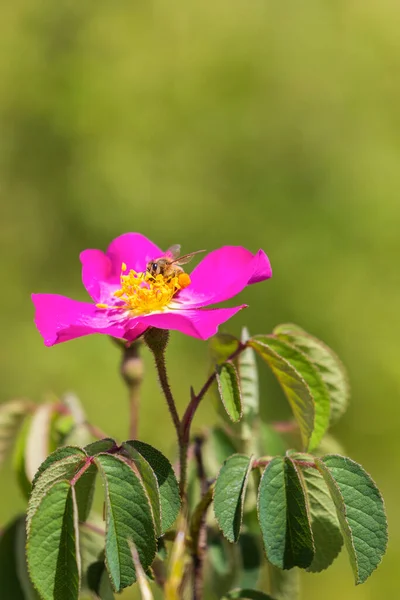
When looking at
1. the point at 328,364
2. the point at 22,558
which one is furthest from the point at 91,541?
the point at 328,364

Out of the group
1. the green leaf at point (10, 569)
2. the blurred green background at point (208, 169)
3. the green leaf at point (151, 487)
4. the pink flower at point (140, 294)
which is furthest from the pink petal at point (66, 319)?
the blurred green background at point (208, 169)

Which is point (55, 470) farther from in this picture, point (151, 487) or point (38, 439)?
point (38, 439)

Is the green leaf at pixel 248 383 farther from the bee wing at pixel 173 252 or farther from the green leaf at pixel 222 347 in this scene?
the bee wing at pixel 173 252

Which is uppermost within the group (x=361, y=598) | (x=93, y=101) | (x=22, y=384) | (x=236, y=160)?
(x=93, y=101)

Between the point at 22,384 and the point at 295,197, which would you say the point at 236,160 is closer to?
the point at 295,197

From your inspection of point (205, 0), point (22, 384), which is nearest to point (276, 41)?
point (205, 0)
